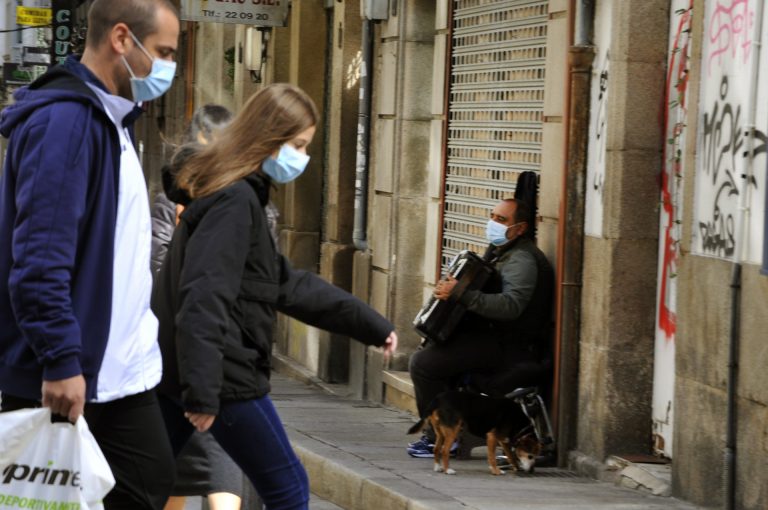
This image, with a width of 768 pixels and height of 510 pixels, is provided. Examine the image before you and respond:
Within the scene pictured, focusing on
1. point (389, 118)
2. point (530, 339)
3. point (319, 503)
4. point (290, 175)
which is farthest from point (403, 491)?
point (389, 118)

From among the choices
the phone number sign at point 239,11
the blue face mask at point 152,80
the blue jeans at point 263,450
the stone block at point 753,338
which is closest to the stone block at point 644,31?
the stone block at point 753,338

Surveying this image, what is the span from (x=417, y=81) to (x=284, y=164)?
764 centimetres

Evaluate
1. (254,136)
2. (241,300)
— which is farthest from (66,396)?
(254,136)

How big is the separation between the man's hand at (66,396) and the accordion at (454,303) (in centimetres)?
563

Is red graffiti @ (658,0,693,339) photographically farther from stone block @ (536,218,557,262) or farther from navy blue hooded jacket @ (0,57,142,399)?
navy blue hooded jacket @ (0,57,142,399)

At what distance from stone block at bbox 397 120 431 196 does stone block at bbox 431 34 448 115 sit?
0.34m

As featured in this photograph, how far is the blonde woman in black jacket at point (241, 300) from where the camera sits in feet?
17.2

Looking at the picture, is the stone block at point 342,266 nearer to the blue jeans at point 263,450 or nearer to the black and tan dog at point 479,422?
the black and tan dog at point 479,422

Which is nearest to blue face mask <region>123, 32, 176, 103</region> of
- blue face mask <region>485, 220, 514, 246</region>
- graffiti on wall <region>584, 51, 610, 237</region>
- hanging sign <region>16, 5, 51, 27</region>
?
graffiti on wall <region>584, 51, 610, 237</region>

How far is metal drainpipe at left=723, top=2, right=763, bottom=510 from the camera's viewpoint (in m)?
7.48

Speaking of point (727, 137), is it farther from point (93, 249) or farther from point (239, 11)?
point (239, 11)

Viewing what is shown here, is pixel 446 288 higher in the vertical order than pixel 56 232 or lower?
lower

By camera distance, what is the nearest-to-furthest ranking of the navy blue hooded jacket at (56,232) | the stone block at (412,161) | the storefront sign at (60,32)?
the navy blue hooded jacket at (56,232) < the stone block at (412,161) < the storefront sign at (60,32)

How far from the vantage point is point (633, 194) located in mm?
8977
